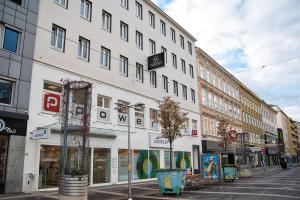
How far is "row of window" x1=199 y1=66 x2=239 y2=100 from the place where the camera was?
3893 cm

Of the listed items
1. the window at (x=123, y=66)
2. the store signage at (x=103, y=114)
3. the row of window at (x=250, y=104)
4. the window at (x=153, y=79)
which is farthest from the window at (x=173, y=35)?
the row of window at (x=250, y=104)

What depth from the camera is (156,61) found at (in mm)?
25547

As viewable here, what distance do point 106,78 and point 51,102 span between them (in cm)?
530

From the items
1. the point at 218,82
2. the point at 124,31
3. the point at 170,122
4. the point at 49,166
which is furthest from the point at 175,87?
the point at 49,166

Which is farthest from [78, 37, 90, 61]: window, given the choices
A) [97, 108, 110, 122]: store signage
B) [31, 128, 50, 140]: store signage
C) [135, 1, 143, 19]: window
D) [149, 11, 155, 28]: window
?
[149, 11, 155, 28]: window

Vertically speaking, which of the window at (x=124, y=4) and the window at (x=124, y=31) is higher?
the window at (x=124, y=4)

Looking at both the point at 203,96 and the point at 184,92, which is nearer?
the point at 184,92

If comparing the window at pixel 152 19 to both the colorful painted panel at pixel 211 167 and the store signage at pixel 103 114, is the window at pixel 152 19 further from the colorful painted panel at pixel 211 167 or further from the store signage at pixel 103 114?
the colorful painted panel at pixel 211 167

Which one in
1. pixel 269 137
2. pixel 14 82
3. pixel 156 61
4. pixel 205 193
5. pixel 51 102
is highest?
pixel 156 61

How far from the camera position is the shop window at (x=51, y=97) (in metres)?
16.6

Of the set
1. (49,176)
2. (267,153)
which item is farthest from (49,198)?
(267,153)

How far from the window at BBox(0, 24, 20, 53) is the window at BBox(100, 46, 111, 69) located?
679 cm

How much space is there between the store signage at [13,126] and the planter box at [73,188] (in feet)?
17.7

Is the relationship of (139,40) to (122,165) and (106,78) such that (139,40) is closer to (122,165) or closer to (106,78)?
(106,78)
